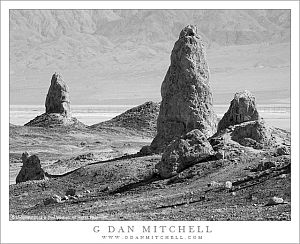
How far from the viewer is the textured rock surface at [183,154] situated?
21.0 m

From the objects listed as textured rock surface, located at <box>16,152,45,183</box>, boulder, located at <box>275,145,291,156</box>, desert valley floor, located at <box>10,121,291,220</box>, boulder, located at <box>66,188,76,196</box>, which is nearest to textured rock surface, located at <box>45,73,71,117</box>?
desert valley floor, located at <box>10,121,291,220</box>

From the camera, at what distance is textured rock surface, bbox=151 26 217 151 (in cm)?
2564

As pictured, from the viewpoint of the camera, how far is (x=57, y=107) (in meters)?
50.0

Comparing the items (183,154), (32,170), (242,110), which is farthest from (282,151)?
(32,170)

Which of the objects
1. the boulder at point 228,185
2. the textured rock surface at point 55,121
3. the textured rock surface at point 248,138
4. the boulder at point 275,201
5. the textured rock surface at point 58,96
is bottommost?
the boulder at point 275,201

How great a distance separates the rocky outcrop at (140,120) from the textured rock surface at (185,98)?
23.8 m

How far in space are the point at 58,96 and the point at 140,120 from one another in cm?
625

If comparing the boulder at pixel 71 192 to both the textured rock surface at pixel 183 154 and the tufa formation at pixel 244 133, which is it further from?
the tufa formation at pixel 244 133

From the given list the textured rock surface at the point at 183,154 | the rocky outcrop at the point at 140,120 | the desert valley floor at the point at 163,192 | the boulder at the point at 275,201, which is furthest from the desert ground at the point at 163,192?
the rocky outcrop at the point at 140,120

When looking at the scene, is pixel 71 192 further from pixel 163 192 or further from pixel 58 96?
pixel 58 96

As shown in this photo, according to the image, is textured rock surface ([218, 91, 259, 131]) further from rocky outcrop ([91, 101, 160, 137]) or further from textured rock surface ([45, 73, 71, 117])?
rocky outcrop ([91, 101, 160, 137])

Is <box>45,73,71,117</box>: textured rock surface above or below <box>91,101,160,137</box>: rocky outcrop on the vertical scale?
above

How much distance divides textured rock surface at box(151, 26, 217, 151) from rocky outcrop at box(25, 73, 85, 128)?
2231 centimetres

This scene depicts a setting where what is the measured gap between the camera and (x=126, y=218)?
15.0 metres
